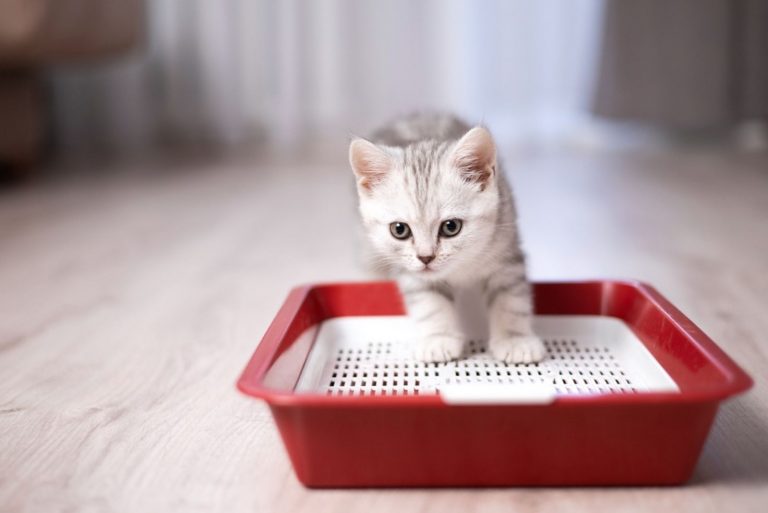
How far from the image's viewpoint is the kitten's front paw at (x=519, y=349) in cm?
114

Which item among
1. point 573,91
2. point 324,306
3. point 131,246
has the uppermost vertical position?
point 573,91

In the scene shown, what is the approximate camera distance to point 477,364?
1162mm

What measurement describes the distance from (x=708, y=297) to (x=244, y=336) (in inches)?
37.4

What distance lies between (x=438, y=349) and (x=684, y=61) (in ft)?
8.02

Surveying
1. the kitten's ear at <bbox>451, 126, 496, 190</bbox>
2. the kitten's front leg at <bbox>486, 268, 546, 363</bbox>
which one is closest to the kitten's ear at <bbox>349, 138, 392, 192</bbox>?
the kitten's ear at <bbox>451, 126, 496, 190</bbox>

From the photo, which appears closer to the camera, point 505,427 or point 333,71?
point 505,427

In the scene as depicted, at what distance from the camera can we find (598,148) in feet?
11.0

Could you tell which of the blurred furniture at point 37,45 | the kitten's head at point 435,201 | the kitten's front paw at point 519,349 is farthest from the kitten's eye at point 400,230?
the blurred furniture at point 37,45

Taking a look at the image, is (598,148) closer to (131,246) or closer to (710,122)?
(710,122)

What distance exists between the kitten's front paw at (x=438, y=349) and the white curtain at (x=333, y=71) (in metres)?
2.21

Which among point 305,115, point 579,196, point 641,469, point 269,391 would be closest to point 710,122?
point 579,196

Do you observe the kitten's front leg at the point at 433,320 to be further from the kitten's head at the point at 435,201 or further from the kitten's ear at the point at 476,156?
the kitten's ear at the point at 476,156

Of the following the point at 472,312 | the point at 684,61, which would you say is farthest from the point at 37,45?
the point at 684,61

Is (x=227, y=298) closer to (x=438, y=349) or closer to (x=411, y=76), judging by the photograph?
(x=438, y=349)
